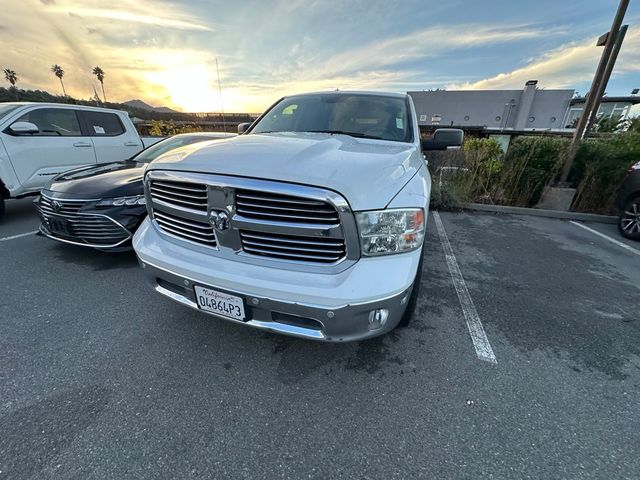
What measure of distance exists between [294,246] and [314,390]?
0.98m

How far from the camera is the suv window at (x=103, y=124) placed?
5711 millimetres

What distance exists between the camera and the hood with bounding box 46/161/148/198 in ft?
10.8

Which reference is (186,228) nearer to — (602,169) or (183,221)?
(183,221)

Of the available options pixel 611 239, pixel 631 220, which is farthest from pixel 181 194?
pixel 631 220

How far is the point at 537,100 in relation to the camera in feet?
93.7

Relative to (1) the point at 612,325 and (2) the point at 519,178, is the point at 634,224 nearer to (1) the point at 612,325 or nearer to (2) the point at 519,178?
(2) the point at 519,178

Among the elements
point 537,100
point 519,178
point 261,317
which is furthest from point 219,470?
point 537,100

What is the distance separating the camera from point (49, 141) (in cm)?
510

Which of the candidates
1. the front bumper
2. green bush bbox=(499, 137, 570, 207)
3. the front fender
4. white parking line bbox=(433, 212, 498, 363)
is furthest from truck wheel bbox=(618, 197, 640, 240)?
the front fender

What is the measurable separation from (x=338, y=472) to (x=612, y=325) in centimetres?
287

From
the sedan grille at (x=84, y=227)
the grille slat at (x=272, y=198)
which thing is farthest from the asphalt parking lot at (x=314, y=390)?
the grille slat at (x=272, y=198)

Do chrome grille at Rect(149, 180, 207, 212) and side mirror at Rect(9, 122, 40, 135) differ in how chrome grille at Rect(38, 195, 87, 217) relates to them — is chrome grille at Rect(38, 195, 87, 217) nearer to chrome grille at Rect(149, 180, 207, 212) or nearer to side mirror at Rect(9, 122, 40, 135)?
chrome grille at Rect(149, 180, 207, 212)

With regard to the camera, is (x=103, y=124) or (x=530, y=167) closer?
(x=103, y=124)

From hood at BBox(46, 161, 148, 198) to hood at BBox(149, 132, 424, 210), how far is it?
1.69m
